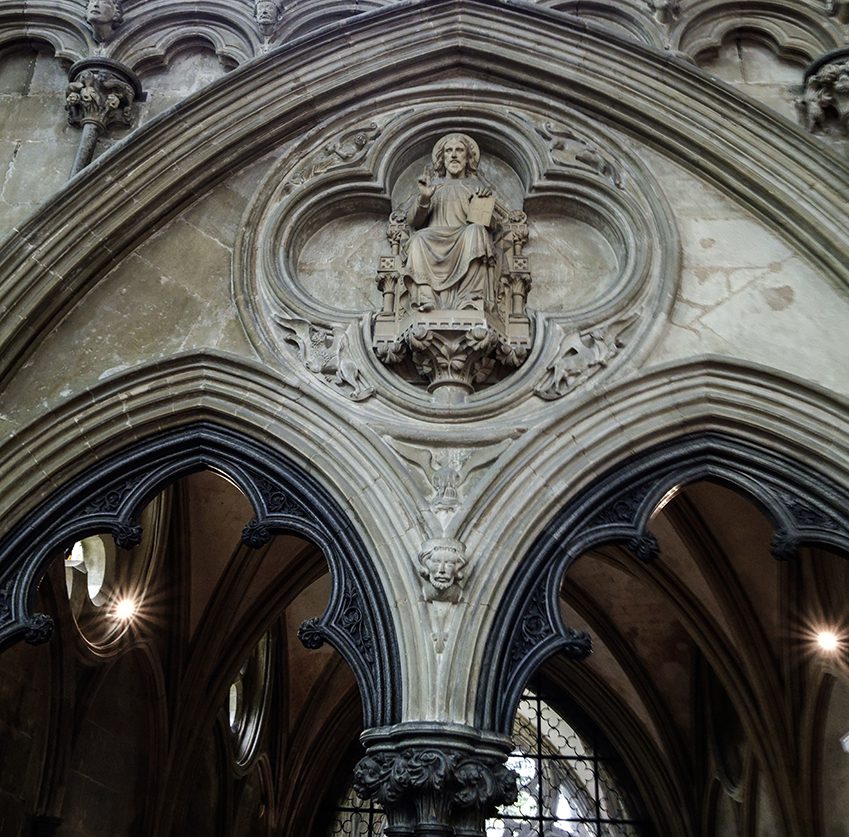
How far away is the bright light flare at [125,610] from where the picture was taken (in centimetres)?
1042

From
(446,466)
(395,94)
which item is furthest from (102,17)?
(446,466)

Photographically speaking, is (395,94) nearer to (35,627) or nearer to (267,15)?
(267,15)

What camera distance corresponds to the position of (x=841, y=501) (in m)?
6.89

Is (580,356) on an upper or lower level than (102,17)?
lower

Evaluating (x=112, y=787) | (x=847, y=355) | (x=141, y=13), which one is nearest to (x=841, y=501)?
(x=847, y=355)

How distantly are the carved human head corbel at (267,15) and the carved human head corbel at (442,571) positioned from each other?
4.38 meters

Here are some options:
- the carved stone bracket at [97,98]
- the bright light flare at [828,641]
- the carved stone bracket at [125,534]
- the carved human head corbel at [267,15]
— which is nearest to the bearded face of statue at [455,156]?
the carved human head corbel at [267,15]

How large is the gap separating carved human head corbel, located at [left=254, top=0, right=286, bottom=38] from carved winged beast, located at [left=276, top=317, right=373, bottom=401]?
97.3 inches

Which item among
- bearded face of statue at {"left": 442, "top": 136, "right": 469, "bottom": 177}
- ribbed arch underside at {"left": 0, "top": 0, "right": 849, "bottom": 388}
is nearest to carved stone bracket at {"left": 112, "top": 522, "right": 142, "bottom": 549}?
ribbed arch underside at {"left": 0, "top": 0, "right": 849, "bottom": 388}

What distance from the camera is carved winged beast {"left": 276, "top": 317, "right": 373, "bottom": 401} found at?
7.52 meters

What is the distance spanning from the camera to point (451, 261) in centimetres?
773

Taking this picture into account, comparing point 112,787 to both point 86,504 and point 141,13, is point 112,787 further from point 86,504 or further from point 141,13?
point 141,13

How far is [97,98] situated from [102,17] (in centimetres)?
80

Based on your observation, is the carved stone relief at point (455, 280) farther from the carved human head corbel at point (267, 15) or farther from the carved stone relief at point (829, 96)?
the carved stone relief at point (829, 96)
